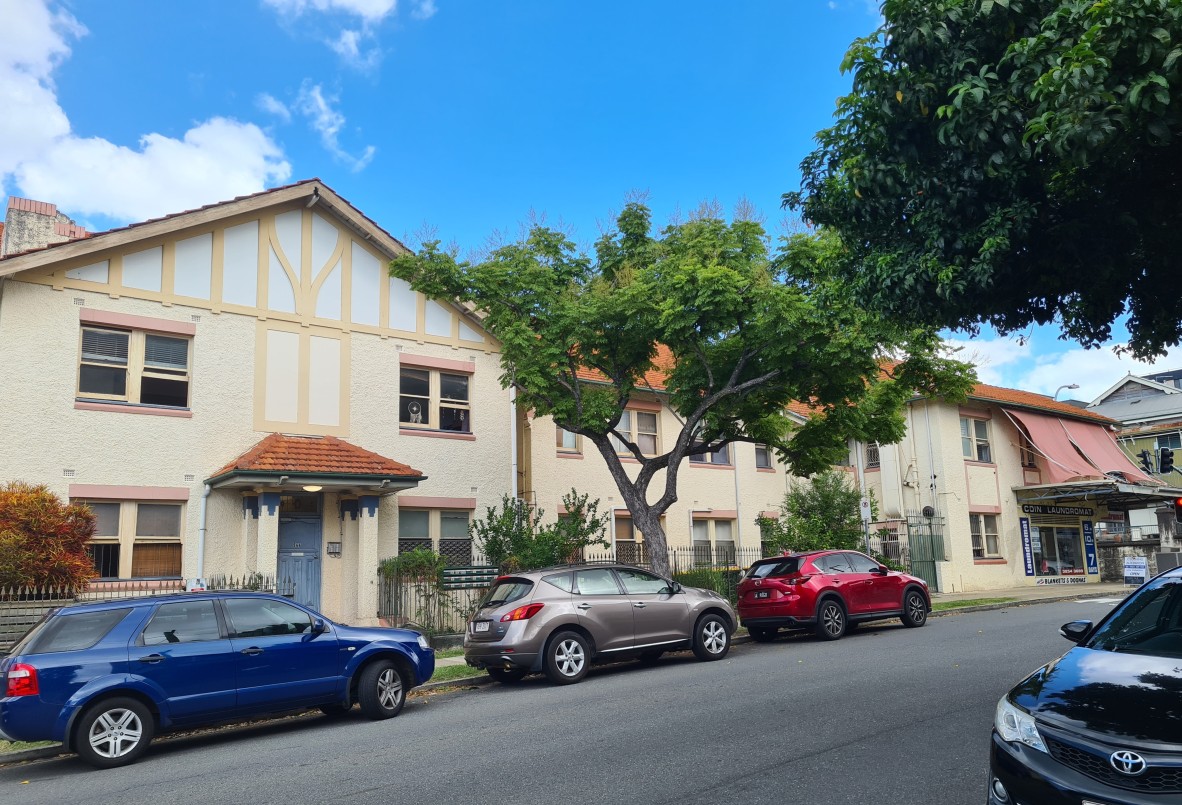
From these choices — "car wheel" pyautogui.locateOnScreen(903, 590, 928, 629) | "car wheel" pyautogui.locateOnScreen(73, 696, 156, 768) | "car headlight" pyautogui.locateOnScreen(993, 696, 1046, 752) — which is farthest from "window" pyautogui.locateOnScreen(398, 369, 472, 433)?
"car headlight" pyautogui.locateOnScreen(993, 696, 1046, 752)

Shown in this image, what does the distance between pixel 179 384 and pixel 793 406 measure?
1899cm

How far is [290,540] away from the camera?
18109 mm

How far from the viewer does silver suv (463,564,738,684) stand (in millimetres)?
12148

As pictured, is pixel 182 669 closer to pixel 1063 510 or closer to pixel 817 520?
pixel 817 520

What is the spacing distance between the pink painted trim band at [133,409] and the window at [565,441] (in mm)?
8965

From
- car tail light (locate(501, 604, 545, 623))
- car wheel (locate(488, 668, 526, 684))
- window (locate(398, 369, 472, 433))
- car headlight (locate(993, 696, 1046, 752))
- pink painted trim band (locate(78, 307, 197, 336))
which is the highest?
pink painted trim band (locate(78, 307, 197, 336))

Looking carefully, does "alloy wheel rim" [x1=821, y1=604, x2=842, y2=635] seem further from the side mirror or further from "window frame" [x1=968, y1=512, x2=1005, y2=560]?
"window frame" [x1=968, y1=512, x2=1005, y2=560]

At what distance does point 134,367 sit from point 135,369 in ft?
0.13

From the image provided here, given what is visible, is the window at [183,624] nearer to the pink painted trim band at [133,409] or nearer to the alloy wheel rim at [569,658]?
the alloy wheel rim at [569,658]

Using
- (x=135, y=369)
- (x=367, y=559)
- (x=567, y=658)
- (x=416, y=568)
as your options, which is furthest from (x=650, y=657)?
(x=135, y=369)

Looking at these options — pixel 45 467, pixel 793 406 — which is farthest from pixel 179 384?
pixel 793 406

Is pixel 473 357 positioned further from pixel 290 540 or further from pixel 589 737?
pixel 589 737

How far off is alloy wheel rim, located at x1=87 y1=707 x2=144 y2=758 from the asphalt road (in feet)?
0.71

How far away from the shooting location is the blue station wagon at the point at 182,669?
8.53 metres
